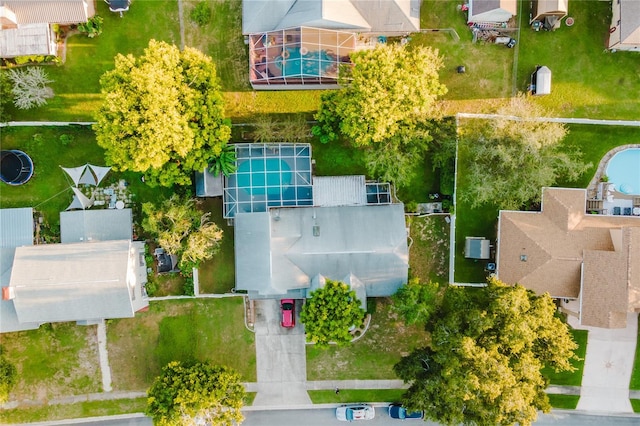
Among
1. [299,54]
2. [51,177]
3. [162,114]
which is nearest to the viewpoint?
[162,114]

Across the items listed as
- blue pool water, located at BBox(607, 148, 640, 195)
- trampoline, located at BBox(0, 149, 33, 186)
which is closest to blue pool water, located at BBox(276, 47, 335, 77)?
trampoline, located at BBox(0, 149, 33, 186)

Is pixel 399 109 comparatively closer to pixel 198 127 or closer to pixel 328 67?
pixel 328 67

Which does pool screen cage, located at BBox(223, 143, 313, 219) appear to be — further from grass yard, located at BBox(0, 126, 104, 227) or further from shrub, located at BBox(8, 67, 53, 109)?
shrub, located at BBox(8, 67, 53, 109)

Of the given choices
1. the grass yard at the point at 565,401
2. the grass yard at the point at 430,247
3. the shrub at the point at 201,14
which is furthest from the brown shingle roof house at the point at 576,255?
the shrub at the point at 201,14

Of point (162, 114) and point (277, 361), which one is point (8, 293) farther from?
point (277, 361)

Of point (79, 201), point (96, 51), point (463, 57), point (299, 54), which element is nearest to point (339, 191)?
point (299, 54)

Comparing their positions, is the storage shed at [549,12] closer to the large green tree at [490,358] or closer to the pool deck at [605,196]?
the pool deck at [605,196]
